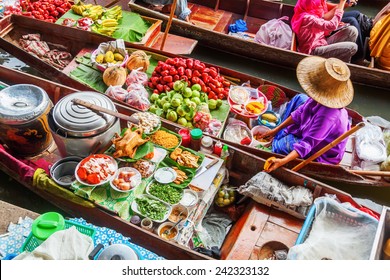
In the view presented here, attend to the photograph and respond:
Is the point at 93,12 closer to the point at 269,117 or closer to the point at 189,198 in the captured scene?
the point at 269,117

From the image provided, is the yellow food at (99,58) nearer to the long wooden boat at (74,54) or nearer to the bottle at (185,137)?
the long wooden boat at (74,54)

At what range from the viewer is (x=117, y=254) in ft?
9.80

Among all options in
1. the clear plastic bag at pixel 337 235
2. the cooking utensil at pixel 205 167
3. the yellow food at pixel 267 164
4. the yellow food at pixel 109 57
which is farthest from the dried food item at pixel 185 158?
the yellow food at pixel 109 57

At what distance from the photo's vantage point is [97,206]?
3.85 meters

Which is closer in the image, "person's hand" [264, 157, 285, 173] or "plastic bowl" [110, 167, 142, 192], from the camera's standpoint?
"plastic bowl" [110, 167, 142, 192]

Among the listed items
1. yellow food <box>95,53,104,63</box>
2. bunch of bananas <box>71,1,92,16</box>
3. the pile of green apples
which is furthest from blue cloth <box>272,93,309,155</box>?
bunch of bananas <box>71,1,92,16</box>

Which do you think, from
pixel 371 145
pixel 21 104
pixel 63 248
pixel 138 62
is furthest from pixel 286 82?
pixel 63 248

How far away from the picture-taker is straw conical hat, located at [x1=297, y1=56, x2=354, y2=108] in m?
3.86

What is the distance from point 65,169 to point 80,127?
549mm

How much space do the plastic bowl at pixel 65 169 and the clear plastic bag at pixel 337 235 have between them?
2.38m

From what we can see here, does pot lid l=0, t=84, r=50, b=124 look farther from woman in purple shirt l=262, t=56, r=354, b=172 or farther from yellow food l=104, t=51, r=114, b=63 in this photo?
woman in purple shirt l=262, t=56, r=354, b=172

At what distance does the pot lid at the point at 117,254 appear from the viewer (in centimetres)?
297

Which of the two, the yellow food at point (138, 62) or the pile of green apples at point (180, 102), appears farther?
the yellow food at point (138, 62)

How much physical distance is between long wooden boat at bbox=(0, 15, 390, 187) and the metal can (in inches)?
36.1
